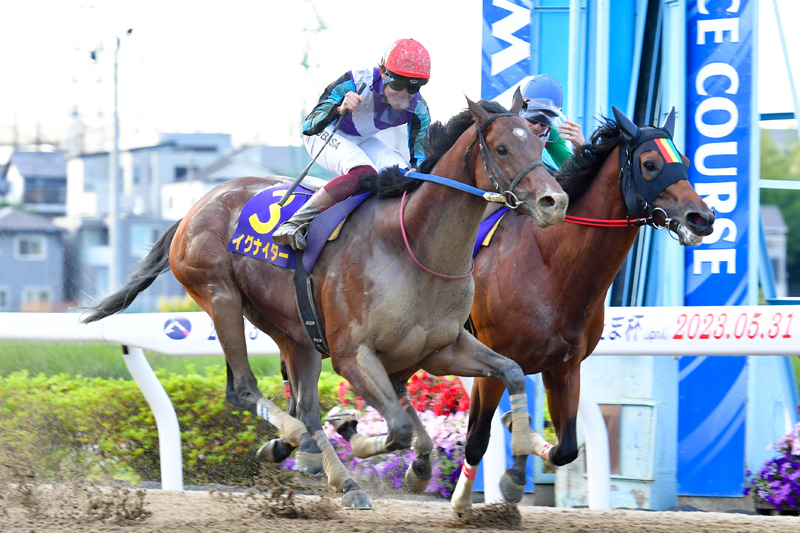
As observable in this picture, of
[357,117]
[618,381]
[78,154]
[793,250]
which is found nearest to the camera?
[357,117]

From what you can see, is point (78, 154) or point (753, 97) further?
point (78, 154)

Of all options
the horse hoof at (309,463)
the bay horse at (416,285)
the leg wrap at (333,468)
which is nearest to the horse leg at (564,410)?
the bay horse at (416,285)

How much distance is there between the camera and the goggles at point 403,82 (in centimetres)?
402

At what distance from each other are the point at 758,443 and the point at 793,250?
4162 centimetres

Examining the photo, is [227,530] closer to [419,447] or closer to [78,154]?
[419,447]

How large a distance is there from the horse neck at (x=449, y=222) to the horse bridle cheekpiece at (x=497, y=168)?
72 millimetres

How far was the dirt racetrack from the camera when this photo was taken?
390 cm

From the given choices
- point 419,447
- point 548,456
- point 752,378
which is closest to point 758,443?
point 752,378

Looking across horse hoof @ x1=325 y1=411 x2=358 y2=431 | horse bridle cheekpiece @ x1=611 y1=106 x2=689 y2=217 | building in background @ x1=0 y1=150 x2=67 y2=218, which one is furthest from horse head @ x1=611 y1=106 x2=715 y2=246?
building in background @ x1=0 y1=150 x2=67 y2=218

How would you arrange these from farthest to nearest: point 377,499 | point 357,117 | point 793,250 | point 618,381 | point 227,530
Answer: point 793,250
point 618,381
point 377,499
point 357,117
point 227,530

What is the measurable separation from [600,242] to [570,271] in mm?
178

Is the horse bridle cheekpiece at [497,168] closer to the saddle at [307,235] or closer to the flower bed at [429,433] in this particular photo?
the saddle at [307,235]

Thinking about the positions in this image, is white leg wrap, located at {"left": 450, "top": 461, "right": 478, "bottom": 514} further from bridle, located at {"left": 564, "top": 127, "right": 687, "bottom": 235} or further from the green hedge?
the green hedge

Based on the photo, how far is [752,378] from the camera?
5.50m
